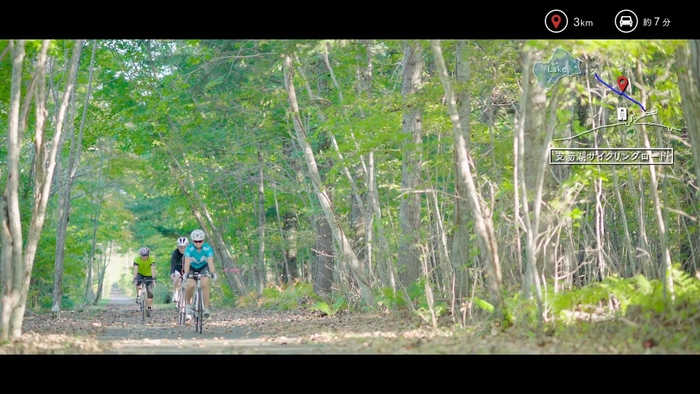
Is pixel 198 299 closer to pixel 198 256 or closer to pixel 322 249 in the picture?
pixel 198 256

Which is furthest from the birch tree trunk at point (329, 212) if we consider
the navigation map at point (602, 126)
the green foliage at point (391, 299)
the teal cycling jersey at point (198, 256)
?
the navigation map at point (602, 126)

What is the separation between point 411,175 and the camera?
53.2 ft

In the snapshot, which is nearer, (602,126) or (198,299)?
(602,126)

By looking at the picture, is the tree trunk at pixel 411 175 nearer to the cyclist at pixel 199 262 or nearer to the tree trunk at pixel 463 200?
the tree trunk at pixel 463 200

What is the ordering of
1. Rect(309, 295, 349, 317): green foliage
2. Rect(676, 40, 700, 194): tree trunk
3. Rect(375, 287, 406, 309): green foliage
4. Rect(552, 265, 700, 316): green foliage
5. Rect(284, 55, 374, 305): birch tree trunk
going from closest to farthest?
Rect(676, 40, 700, 194): tree trunk → Rect(552, 265, 700, 316): green foliage → Rect(375, 287, 406, 309): green foliage → Rect(284, 55, 374, 305): birch tree trunk → Rect(309, 295, 349, 317): green foliage

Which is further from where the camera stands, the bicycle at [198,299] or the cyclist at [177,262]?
the cyclist at [177,262]

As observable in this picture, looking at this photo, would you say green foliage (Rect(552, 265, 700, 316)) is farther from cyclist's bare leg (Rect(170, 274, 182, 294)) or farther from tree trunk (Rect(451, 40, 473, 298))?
cyclist's bare leg (Rect(170, 274, 182, 294))

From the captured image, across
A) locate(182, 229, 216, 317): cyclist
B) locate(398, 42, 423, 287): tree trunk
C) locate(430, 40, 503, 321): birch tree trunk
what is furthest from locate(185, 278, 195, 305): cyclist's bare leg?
locate(430, 40, 503, 321): birch tree trunk

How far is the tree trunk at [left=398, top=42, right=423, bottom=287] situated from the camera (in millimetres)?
15398

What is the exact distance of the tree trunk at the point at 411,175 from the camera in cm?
1540
